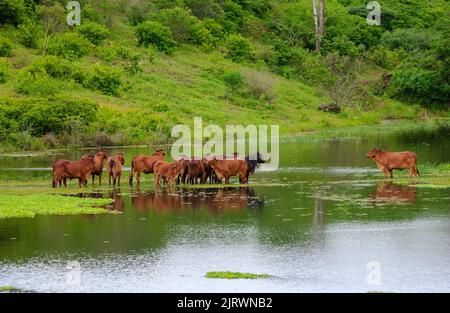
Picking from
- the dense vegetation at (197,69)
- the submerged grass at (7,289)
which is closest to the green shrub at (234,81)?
the dense vegetation at (197,69)

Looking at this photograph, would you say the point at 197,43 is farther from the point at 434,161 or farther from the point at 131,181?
the point at 131,181

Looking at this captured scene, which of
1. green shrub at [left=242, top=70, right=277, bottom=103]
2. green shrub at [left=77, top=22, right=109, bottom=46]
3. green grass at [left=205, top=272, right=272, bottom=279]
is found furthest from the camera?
green shrub at [left=77, top=22, right=109, bottom=46]

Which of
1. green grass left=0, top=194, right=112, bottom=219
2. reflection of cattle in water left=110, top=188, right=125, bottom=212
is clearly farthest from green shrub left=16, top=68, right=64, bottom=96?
green grass left=0, top=194, right=112, bottom=219

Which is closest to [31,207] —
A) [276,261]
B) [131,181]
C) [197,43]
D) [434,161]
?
[131,181]

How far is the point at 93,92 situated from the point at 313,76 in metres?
23.1

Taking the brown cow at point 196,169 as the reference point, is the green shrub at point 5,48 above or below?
above

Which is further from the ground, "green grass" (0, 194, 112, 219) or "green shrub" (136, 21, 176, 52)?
"green shrub" (136, 21, 176, 52)

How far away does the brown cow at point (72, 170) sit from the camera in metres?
28.2

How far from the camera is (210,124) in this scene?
51.7m

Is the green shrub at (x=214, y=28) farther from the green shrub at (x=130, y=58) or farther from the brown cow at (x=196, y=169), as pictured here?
the brown cow at (x=196, y=169)

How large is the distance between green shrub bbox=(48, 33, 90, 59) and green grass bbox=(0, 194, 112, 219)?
32653 millimetres

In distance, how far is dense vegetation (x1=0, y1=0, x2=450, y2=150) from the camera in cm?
4709

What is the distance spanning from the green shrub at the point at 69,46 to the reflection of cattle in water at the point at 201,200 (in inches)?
1226

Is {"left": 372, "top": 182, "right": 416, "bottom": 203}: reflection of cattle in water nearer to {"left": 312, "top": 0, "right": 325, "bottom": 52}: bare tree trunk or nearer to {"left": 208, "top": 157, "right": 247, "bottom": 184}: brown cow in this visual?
{"left": 208, "top": 157, "right": 247, "bottom": 184}: brown cow
